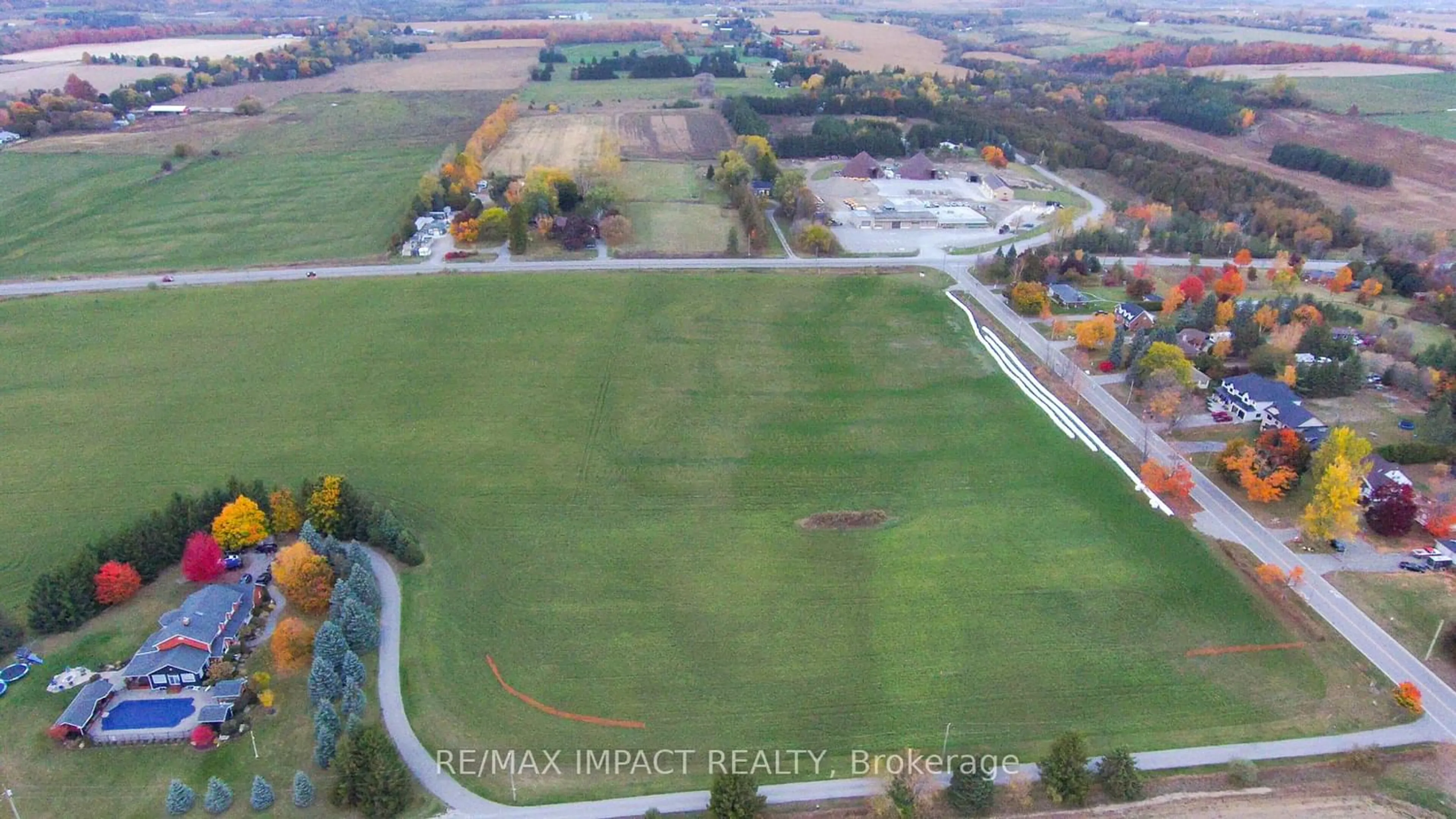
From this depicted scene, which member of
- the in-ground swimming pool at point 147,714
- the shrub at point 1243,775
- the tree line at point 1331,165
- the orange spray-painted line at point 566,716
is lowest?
the shrub at point 1243,775

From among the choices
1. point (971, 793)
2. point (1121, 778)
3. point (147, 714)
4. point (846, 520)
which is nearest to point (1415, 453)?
point (1121, 778)

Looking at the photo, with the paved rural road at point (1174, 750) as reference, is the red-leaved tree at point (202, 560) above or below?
above

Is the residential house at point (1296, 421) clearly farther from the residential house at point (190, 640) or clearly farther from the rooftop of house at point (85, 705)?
the rooftop of house at point (85, 705)

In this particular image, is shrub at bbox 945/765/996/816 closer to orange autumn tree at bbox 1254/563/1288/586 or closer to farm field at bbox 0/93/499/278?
orange autumn tree at bbox 1254/563/1288/586

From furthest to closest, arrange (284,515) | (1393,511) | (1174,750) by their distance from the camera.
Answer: (1393,511)
(284,515)
(1174,750)

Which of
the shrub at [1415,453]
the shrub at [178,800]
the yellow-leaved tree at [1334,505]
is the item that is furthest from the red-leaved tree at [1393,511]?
the shrub at [178,800]

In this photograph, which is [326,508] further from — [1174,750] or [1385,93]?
[1385,93]
